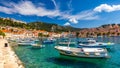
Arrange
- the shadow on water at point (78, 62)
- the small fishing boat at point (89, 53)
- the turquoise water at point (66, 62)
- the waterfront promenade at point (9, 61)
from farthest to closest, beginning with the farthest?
the small fishing boat at point (89, 53) < the shadow on water at point (78, 62) < the turquoise water at point (66, 62) < the waterfront promenade at point (9, 61)

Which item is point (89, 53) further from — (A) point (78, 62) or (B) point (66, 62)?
(B) point (66, 62)

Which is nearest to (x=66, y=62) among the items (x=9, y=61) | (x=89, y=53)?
(x=89, y=53)

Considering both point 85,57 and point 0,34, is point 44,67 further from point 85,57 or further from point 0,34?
point 0,34

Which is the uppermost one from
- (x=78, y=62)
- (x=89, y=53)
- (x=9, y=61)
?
(x=9, y=61)

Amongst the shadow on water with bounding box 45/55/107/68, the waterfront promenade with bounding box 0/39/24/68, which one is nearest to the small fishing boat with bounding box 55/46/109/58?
the shadow on water with bounding box 45/55/107/68

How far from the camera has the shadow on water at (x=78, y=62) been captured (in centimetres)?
2900

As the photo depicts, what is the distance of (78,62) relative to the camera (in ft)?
105

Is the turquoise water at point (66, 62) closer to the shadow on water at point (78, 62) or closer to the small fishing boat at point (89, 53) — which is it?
the shadow on water at point (78, 62)

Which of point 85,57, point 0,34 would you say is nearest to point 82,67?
point 85,57

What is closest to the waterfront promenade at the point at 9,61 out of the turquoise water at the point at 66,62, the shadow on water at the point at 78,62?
the turquoise water at the point at 66,62

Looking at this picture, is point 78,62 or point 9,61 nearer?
point 9,61

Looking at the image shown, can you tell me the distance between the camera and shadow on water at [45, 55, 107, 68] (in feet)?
95.1

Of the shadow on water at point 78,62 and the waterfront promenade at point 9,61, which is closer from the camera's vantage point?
the waterfront promenade at point 9,61

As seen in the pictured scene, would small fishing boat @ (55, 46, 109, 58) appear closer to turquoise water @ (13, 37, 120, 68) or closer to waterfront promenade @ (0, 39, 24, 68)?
turquoise water @ (13, 37, 120, 68)
